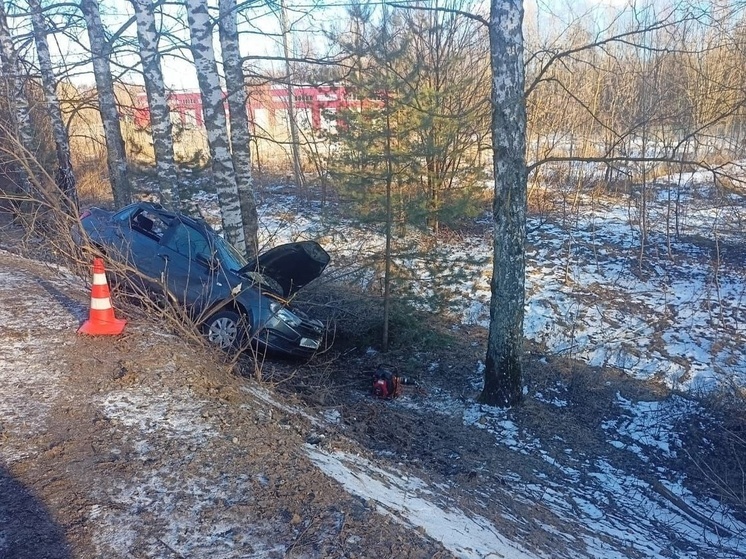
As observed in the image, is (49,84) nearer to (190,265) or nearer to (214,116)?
(214,116)

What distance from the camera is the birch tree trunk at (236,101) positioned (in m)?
9.89

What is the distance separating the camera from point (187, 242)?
25.3ft

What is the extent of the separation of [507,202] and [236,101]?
575 cm

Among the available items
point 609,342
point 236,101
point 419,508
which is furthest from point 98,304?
point 609,342

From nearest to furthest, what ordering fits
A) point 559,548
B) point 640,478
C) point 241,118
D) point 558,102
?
point 559,548, point 640,478, point 241,118, point 558,102

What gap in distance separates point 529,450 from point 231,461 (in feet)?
14.0

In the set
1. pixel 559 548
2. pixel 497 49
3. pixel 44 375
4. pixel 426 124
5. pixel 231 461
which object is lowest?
Result: pixel 559 548

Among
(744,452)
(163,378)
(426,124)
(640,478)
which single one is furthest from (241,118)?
(744,452)

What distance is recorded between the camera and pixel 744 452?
658 centimetres

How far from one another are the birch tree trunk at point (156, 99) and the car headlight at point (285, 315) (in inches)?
189

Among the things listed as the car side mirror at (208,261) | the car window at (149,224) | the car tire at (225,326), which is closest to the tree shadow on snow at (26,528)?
the car tire at (225,326)

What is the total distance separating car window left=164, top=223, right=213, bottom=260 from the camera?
7641 millimetres

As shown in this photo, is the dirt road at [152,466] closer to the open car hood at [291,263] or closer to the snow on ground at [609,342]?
the snow on ground at [609,342]

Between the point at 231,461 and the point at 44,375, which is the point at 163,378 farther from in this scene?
the point at 231,461
